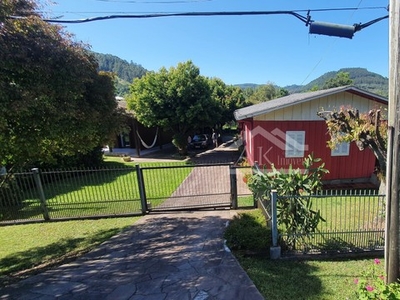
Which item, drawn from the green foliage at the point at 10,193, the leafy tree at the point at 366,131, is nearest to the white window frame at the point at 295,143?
the leafy tree at the point at 366,131

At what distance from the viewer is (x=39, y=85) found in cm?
383

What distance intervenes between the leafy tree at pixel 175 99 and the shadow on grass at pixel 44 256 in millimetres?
11503

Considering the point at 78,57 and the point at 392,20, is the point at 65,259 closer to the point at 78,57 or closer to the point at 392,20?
the point at 78,57

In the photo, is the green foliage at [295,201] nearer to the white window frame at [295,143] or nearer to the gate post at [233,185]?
the gate post at [233,185]

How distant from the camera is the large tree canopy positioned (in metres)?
3.55

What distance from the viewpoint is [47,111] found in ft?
13.9

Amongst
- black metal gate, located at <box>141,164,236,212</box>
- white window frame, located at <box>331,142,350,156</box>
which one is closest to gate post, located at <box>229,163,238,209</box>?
black metal gate, located at <box>141,164,236,212</box>

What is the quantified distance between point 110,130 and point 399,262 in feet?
19.9

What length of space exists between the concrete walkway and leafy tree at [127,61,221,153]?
11.7 metres

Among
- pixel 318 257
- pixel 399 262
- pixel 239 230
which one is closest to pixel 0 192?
pixel 239 230

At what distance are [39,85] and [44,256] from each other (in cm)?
388

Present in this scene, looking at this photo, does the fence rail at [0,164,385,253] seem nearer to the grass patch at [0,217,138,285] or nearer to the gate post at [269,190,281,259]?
the gate post at [269,190,281,259]

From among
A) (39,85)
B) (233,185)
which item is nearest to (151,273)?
(233,185)

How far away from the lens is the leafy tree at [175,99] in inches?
650
